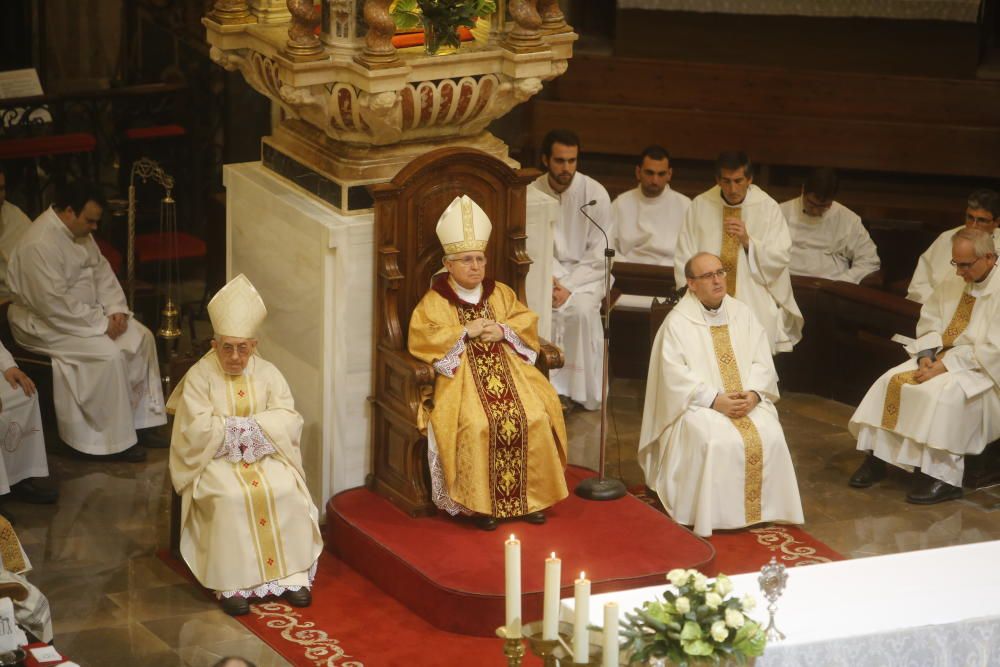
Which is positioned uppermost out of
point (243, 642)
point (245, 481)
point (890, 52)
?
point (890, 52)

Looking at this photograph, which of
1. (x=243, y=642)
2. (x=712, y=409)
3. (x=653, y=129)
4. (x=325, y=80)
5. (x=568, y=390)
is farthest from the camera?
(x=653, y=129)

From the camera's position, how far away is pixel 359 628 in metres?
8.04

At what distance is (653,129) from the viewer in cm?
1305

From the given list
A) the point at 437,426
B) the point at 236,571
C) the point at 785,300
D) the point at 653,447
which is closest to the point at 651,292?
the point at 785,300

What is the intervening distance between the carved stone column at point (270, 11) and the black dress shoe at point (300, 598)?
271 cm

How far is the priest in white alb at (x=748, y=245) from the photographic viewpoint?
10.6 m

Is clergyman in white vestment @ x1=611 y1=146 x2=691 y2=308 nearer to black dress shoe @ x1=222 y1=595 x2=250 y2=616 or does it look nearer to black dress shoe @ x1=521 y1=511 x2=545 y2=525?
black dress shoe @ x1=521 y1=511 x2=545 y2=525

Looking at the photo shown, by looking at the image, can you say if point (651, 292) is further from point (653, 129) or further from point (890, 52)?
point (890, 52)

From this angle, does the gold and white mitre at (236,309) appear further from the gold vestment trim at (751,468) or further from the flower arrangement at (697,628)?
the flower arrangement at (697,628)

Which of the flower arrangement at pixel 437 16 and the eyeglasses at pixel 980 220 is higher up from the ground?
the flower arrangement at pixel 437 16

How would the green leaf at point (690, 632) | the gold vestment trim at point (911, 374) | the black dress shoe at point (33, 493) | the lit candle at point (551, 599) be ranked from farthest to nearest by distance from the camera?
1. the gold vestment trim at point (911, 374)
2. the black dress shoe at point (33, 493)
3. the green leaf at point (690, 632)
4. the lit candle at point (551, 599)

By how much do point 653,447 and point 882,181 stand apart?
4513 mm

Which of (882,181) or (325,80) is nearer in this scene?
(325,80)

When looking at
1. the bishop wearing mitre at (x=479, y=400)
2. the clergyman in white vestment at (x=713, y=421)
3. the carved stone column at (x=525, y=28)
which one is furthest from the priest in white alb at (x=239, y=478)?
the clergyman in white vestment at (x=713, y=421)
